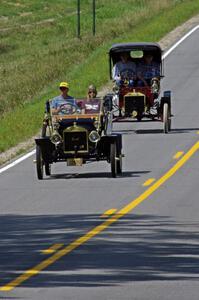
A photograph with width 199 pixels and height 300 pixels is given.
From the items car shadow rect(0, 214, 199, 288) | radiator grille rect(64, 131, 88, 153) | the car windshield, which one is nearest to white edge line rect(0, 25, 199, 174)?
the car windshield

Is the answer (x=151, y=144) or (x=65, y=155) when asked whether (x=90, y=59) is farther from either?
(x=65, y=155)

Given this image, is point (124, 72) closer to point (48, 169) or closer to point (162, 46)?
point (48, 169)

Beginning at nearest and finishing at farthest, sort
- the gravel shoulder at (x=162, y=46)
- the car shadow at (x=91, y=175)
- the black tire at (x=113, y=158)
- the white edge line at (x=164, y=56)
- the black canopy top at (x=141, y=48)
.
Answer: the black tire at (x=113, y=158) → the car shadow at (x=91, y=175) → the white edge line at (x=164, y=56) → the gravel shoulder at (x=162, y=46) → the black canopy top at (x=141, y=48)

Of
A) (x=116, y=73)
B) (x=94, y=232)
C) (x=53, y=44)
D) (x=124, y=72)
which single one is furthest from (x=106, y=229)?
(x=53, y=44)

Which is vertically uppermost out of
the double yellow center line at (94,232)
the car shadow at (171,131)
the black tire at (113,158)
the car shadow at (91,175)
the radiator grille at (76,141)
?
the radiator grille at (76,141)

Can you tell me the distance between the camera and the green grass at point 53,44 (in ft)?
133

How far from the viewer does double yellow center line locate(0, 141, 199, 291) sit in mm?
13359

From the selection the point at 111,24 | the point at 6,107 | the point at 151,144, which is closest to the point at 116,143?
the point at 151,144

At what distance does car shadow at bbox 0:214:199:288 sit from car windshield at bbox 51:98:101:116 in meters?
5.73

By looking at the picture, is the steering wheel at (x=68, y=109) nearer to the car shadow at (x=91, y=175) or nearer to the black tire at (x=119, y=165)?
the car shadow at (x=91, y=175)

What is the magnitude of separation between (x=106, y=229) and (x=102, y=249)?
186 cm

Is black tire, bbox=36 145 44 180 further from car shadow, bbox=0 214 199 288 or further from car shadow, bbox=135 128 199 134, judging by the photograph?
car shadow, bbox=135 128 199 134

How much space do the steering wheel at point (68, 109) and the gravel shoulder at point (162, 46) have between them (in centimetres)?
296

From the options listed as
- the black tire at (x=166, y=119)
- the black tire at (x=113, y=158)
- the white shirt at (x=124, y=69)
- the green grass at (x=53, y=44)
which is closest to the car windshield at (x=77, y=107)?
the black tire at (x=113, y=158)
